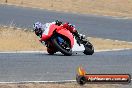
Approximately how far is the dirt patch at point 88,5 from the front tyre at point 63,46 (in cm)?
2011

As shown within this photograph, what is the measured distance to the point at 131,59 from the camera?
1641cm

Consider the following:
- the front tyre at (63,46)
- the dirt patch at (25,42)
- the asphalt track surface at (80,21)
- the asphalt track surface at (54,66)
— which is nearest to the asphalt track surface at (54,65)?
the asphalt track surface at (54,66)

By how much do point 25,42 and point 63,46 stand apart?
4.27 meters

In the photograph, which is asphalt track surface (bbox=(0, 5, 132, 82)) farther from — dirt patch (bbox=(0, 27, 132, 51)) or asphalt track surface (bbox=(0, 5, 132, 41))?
asphalt track surface (bbox=(0, 5, 132, 41))

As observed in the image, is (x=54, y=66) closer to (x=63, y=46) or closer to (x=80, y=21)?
(x=63, y=46)

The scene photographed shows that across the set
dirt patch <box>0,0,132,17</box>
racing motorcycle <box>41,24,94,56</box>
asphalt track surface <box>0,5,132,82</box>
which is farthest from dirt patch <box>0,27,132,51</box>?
dirt patch <box>0,0,132,17</box>

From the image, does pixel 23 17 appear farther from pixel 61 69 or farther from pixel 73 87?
pixel 73 87

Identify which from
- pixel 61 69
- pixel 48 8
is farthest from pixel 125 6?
pixel 61 69

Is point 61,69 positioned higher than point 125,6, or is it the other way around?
point 61,69

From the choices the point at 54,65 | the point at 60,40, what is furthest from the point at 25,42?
the point at 54,65

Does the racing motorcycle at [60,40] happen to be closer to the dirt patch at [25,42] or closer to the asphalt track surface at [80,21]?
the dirt patch at [25,42]

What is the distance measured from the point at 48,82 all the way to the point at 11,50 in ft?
23.0

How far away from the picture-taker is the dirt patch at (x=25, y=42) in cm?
1912

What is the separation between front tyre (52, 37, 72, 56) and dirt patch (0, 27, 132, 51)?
2.33 meters
